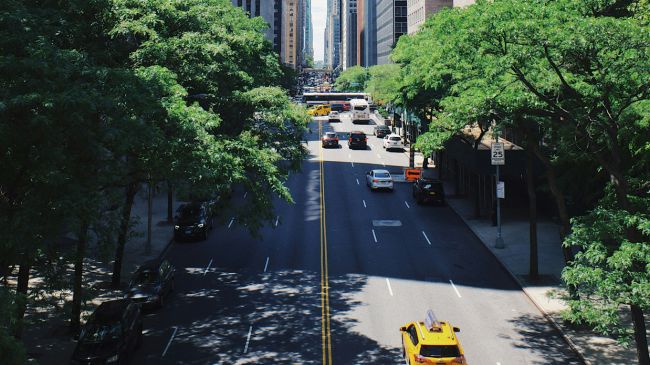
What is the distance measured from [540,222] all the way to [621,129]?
855 inches

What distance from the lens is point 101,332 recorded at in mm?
18953

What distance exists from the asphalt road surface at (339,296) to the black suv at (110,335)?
1.00 m

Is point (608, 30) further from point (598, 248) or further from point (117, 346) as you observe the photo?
point (117, 346)

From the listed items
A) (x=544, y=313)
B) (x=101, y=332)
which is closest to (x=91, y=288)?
(x=101, y=332)

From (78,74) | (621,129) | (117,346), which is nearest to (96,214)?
(78,74)

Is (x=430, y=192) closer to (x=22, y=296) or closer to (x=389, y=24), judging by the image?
(x=22, y=296)

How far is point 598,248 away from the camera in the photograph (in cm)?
1573

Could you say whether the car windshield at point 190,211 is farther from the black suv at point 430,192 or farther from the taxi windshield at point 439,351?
the taxi windshield at point 439,351

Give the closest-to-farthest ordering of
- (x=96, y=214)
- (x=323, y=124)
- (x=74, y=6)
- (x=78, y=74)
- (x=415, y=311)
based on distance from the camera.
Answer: (x=96, y=214)
(x=78, y=74)
(x=74, y=6)
(x=415, y=311)
(x=323, y=124)

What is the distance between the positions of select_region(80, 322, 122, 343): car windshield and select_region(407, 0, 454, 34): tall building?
3576 inches

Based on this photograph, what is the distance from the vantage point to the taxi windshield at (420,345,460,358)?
679 inches

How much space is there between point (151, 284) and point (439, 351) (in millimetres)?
12375

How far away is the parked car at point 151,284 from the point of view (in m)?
23.8

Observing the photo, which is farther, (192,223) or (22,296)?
(192,223)
